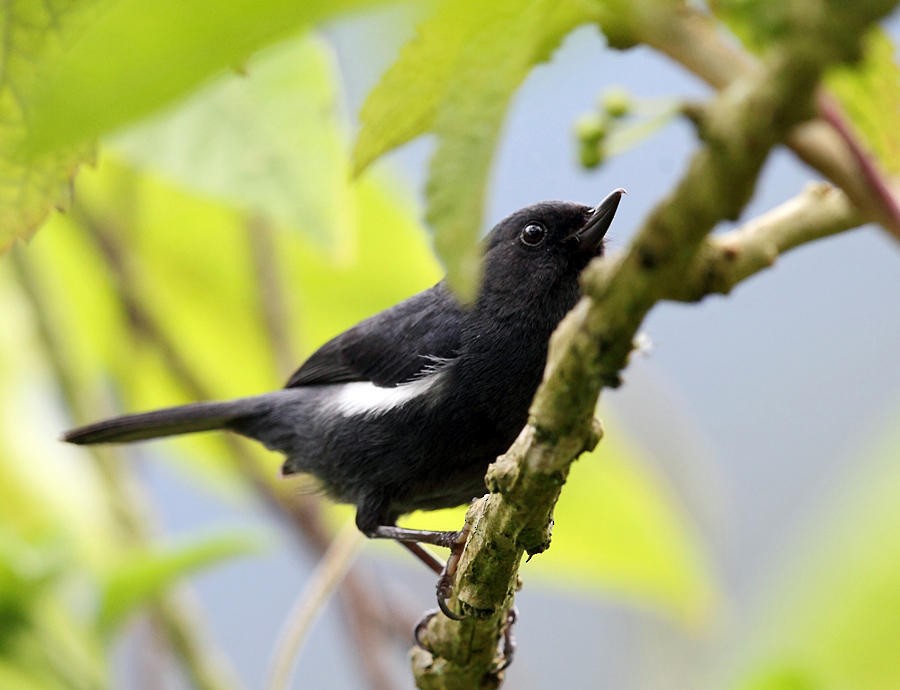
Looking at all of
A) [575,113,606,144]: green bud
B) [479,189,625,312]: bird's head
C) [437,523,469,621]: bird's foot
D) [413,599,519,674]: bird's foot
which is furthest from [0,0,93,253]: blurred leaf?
[479,189,625,312]: bird's head

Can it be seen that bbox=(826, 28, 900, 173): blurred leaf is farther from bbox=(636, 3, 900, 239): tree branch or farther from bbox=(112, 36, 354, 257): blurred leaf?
bbox=(112, 36, 354, 257): blurred leaf

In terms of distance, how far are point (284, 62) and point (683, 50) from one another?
4.23 feet

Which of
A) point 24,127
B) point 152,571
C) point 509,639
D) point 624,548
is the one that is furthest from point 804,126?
point 624,548

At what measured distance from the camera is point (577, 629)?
5.41 meters

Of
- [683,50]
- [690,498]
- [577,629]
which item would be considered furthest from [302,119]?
[577,629]

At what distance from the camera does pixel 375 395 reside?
2.52 m

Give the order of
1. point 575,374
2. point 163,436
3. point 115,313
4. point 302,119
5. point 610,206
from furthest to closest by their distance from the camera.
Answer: point 115,313, point 163,436, point 610,206, point 302,119, point 575,374

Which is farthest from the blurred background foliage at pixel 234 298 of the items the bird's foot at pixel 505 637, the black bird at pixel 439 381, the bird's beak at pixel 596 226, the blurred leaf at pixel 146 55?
the bird's beak at pixel 596 226

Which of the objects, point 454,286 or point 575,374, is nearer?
point 454,286

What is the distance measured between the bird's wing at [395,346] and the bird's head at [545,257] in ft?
0.39

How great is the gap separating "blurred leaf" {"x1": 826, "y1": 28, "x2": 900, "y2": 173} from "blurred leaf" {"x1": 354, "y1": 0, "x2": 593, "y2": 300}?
0.24 metres

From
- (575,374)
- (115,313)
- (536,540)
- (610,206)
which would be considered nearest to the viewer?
(575,374)

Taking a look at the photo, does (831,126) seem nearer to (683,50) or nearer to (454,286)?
(683,50)

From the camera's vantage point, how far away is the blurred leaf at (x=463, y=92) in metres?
0.55
